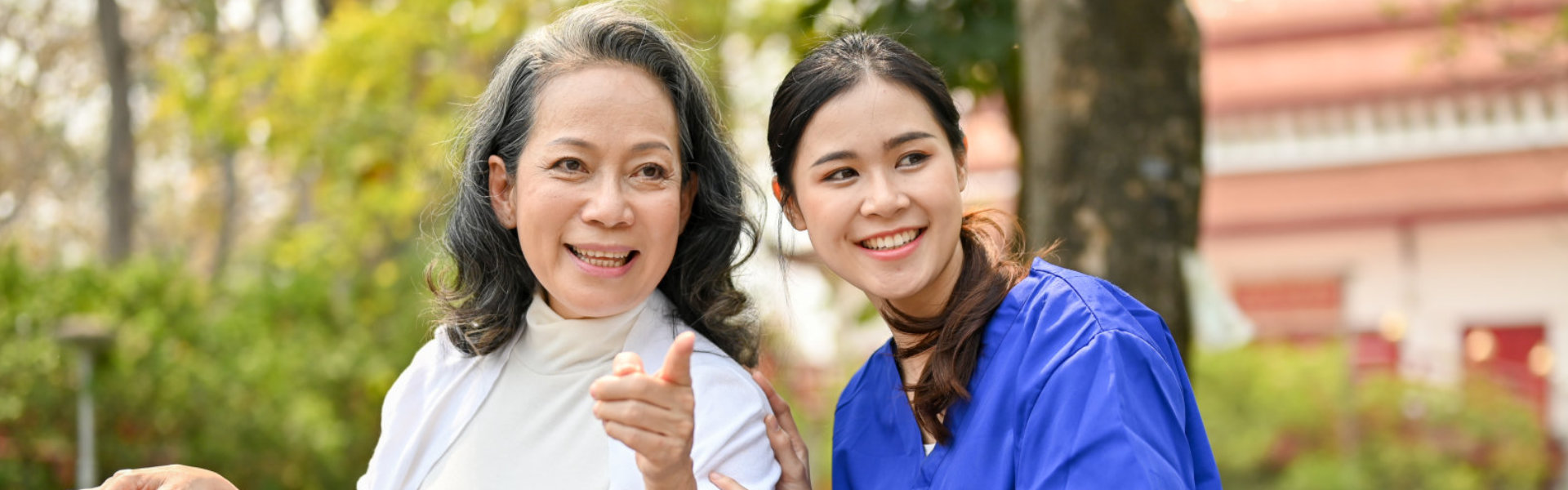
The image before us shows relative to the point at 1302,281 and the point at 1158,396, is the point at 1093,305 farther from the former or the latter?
the point at 1302,281

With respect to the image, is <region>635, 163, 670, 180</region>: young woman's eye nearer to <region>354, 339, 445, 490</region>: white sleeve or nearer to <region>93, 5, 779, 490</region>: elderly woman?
<region>93, 5, 779, 490</region>: elderly woman

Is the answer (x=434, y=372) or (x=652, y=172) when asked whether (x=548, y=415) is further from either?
(x=652, y=172)

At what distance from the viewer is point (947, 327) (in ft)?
7.77

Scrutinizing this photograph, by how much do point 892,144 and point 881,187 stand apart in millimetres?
76

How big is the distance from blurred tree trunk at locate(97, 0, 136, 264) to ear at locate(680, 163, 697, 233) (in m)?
10.1

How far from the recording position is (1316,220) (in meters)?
14.0

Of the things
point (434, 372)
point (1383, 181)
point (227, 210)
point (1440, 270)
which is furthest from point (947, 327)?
point (227, 210)

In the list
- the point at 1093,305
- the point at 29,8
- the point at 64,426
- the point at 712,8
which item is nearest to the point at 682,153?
the point at 1093,305

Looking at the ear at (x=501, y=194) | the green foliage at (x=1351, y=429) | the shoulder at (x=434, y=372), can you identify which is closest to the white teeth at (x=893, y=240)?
the ear at (x=501, y=194)

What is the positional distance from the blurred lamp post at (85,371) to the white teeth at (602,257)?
618cm

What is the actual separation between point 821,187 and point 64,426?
7.06 metres

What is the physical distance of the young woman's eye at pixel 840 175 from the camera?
2.36 metres

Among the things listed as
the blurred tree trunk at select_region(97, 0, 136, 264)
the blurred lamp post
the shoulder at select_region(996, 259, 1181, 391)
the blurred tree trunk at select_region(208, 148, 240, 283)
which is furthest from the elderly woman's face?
the blurred tree trunk at select_region(208, 148, 240, 283)

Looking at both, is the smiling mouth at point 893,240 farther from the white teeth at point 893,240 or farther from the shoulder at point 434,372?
the shoulder at point 434,372
